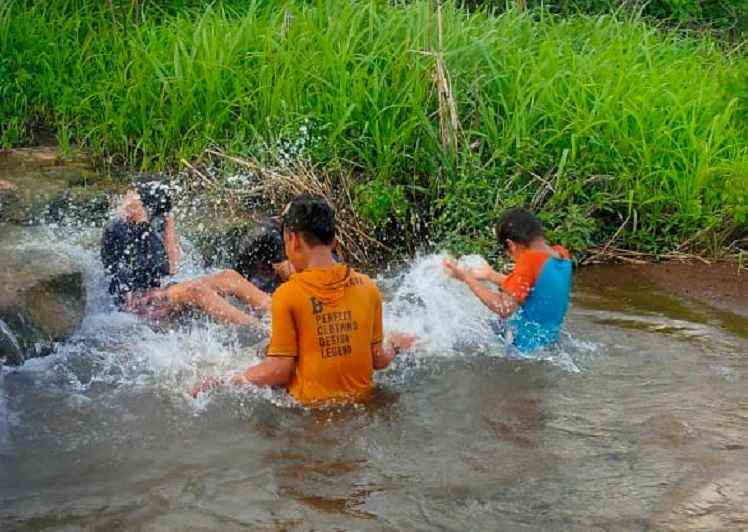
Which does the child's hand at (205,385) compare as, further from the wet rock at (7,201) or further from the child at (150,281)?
the wet rock at (7,201)

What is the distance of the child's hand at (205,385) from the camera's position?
527 cm

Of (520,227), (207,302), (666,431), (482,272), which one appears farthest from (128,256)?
(666,431)

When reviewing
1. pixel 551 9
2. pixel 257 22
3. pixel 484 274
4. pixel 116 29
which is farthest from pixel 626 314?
pixel 551 9

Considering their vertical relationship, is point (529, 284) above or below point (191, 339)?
above

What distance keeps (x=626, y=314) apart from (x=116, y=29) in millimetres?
4906

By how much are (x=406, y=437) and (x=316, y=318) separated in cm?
64

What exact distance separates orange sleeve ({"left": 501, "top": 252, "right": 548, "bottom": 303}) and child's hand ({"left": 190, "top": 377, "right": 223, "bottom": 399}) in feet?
5.00

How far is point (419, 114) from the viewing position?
800 centimetres

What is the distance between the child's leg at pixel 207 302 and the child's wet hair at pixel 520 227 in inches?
61.5

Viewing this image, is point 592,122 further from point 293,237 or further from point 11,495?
point 11,495

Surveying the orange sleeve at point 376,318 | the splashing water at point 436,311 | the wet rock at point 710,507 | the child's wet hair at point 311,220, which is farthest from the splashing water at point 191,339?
the wet rock at point 710,507

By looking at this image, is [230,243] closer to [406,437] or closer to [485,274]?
[485,274]

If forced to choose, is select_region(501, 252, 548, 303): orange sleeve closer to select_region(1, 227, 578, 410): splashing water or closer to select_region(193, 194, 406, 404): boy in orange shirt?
select_region(1, 227, 578, 410): splashing water

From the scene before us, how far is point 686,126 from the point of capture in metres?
8.38
